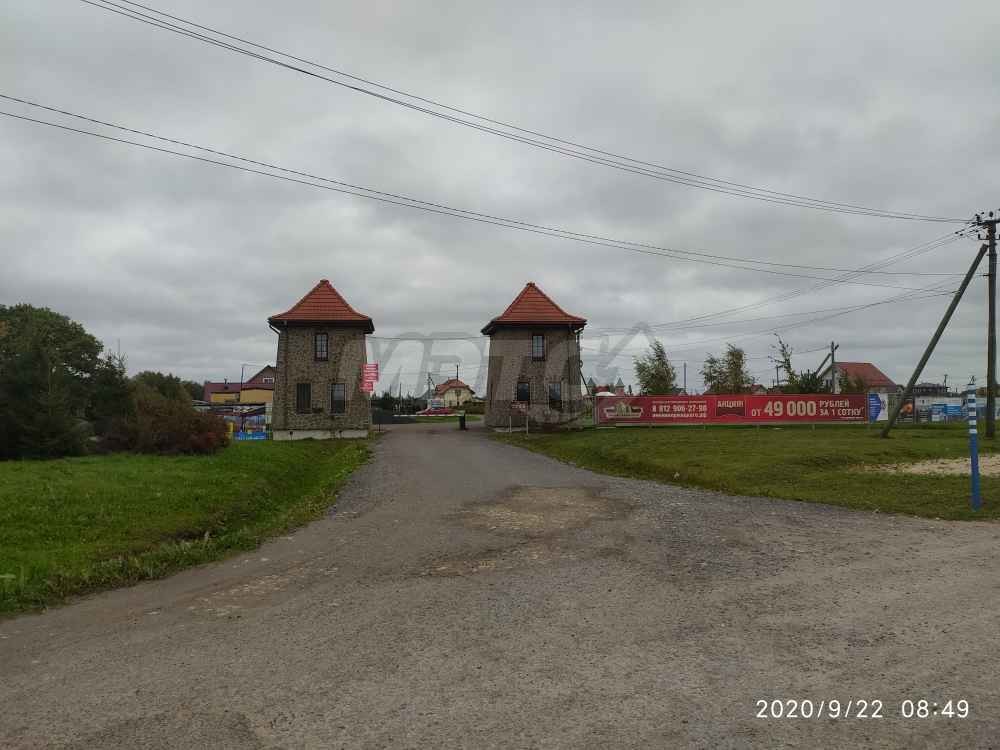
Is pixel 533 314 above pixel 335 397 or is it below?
above

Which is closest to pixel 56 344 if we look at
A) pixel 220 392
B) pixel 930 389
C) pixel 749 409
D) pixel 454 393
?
pixel 749 409

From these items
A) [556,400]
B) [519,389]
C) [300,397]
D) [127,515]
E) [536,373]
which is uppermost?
[536,373]

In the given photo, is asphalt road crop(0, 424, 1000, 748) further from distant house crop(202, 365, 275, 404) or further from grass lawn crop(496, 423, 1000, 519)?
distant house crop(202, 365, 275, 404)

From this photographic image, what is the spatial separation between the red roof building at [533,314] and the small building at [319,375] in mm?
8660

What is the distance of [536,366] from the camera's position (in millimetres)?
41125

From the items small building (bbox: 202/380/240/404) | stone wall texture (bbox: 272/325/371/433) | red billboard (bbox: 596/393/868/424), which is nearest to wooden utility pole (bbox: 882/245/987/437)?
red billboard (bbox: 596/393/868/424)

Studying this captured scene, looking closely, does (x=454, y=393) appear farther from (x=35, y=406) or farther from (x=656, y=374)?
(x=35, y=406)

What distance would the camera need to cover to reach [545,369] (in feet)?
135

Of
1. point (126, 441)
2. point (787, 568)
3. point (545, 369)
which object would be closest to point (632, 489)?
point (787, 568)

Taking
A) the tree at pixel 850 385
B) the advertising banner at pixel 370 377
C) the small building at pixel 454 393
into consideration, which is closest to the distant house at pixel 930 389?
the tree at pixel 850 385

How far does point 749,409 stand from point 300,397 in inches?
978

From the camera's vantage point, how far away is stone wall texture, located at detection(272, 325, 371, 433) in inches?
1480

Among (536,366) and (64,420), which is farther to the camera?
(536,366)

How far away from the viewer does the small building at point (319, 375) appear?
37.6m
